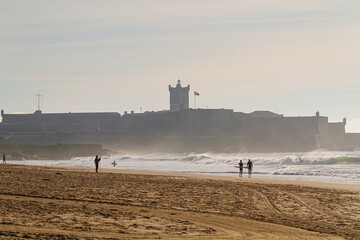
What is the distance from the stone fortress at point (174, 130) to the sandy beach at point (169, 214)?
73.2 metres

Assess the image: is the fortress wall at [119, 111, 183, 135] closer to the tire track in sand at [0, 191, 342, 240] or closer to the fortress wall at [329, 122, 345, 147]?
the fortress wall at [329, 122, 345, 147]

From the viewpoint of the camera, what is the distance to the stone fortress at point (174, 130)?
292 ft

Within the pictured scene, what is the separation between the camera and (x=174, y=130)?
93625mm

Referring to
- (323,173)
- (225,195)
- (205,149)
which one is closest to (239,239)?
(225,195)

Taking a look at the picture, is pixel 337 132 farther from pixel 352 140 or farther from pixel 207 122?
pixel 207 122

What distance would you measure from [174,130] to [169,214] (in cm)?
8343

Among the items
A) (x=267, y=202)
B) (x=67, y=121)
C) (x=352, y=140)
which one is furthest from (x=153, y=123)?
(x=267, y=202)

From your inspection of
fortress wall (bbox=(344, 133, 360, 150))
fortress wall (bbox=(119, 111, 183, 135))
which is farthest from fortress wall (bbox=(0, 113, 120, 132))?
fortress wall (bbox=(344, 133, 360, 150))

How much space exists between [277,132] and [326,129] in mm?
13800

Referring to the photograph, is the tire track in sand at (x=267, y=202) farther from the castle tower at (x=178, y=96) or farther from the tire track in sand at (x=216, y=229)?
the castle tower at (x=178, y=96)

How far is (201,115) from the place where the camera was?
94.1m

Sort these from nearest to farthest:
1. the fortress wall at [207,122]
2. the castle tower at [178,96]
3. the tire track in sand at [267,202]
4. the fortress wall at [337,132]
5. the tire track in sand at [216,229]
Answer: the tire track in sand at [216,229] < the tire track in sand at [267,202] < the fortress wall at [207,122] < the castle tower at [178,96] < the fortress wall at [337,132]

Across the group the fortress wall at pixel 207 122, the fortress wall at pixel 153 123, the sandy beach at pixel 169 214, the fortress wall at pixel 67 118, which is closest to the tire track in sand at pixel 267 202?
the sandy beach at pixel 169 214

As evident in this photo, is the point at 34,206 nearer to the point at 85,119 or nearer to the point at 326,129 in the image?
the point at 85,119
